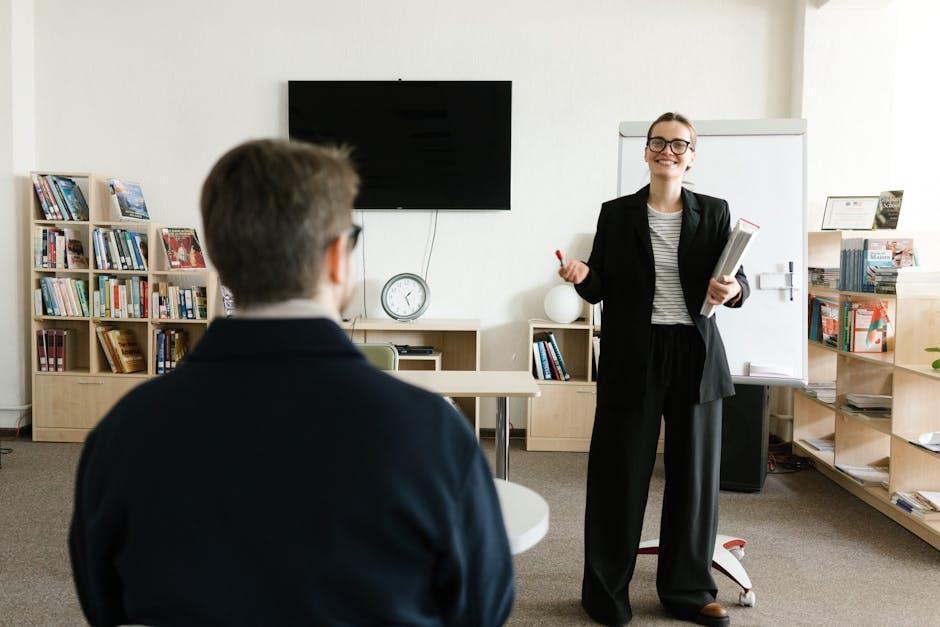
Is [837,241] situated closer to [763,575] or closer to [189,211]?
[763,575]

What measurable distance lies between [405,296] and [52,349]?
7.25ft

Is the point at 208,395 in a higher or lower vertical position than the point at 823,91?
lower

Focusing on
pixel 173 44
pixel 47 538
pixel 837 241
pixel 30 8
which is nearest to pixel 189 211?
pixel 173 44

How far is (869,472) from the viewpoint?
3.89 meters

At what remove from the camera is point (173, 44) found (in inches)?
203

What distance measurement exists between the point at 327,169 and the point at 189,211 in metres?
4.68

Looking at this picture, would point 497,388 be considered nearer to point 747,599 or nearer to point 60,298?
point 747,599

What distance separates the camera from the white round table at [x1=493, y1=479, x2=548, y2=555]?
1379 mm

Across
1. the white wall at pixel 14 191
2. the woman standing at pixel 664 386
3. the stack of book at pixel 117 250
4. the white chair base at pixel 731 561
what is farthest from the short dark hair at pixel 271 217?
the white wall at pixel 14 191

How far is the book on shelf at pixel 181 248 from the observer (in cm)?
490

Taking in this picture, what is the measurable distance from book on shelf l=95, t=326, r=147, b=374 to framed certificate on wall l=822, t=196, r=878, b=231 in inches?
166

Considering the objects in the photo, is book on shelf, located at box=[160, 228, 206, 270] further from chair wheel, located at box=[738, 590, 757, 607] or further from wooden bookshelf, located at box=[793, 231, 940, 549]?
wooden bookshelf, located at box=[793, 231, 940, 549]

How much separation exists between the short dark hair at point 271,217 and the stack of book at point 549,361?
405 cm

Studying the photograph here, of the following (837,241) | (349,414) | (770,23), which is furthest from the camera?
(770,23)
